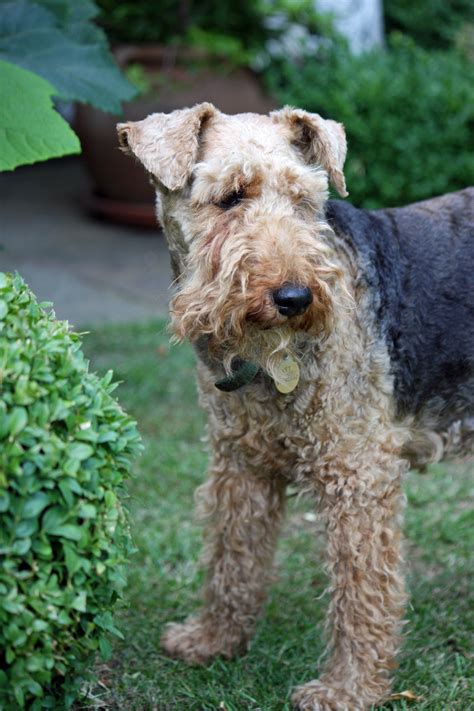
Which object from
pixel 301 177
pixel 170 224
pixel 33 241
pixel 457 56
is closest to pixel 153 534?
pixel 170 224

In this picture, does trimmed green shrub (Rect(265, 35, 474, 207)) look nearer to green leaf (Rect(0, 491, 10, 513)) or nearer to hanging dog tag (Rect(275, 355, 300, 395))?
hanging dog tag (Rect(275, 355, 300, 395))

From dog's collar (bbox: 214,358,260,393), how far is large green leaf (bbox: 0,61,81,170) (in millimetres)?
857

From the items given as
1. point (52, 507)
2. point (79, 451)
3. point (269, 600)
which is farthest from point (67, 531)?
point (269, 600)

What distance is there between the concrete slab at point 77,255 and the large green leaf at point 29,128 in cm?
319

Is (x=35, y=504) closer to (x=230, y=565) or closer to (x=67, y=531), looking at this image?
(x=67, y=531)

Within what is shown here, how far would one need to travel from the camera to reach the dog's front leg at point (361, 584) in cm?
299

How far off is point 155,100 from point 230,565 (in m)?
6.04

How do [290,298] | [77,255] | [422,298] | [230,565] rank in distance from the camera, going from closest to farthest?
[290,298], [422,298], [230,565], [77,255]

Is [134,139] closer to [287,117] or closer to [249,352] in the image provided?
[287,117]

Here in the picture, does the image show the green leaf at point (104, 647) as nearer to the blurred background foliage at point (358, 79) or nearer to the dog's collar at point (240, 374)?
the dog's collar at point (240, 374)

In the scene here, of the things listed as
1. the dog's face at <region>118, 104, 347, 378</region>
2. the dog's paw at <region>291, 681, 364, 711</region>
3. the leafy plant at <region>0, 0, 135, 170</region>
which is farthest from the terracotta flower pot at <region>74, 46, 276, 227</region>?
the dog's paw at <region>291, 681, 364, 711</region>

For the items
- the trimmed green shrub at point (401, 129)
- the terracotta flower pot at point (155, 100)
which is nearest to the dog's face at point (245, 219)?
the trimmed green shrub at point (401, 129)

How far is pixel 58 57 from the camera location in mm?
4035

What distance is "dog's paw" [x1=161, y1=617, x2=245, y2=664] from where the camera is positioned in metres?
3.41
